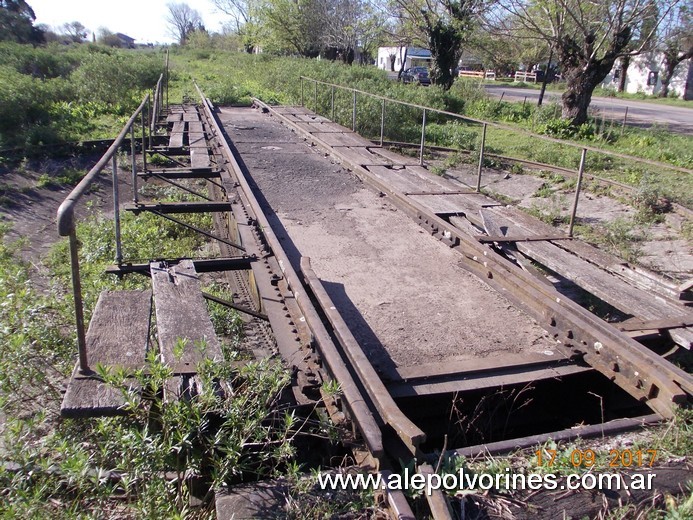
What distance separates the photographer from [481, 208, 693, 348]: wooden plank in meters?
4.28

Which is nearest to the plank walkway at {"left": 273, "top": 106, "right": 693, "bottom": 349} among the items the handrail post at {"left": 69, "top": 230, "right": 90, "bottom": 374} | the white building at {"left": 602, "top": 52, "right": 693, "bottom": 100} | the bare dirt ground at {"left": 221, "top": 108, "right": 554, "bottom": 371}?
the bare dirt ground at {"left": 221, "top": 108, "right": 554, "bottom": 371}

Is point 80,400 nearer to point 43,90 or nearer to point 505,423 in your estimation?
point 505,423

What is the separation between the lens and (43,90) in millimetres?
16625

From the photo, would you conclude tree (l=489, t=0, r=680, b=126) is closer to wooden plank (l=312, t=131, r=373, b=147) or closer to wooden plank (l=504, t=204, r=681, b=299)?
wooden plank (l=312, t=131, r=373, b=147)

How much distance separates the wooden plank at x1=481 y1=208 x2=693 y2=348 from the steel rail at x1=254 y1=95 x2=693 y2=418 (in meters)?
0.69

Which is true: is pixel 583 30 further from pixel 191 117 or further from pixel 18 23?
pixel 18 23

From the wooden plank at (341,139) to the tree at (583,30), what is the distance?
765 cm

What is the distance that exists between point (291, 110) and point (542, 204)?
8323 millimetres

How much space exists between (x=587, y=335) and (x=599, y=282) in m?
1.44

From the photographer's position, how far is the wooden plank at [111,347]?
269 cm

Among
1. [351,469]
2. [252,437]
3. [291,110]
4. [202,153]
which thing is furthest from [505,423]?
[291,110]

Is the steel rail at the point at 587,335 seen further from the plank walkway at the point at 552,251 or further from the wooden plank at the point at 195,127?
the wooden plank at the point at 195,127

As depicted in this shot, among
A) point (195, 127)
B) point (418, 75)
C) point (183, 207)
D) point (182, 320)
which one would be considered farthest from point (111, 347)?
point (418, 75)

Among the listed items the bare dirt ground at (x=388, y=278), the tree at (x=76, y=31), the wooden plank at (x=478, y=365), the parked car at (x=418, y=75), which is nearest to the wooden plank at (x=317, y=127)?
the bare dirt ground at (x=388, y=278)
